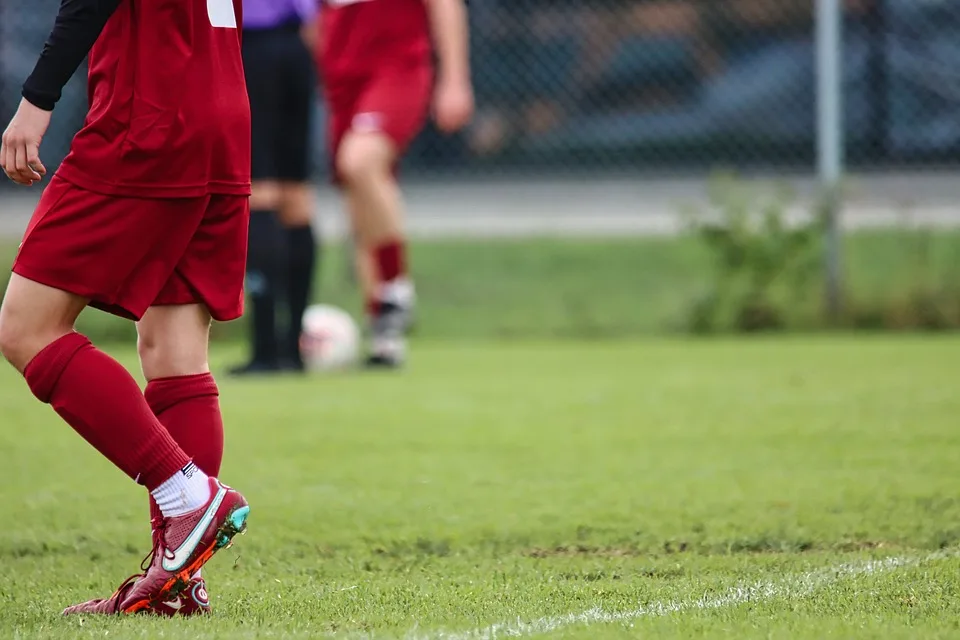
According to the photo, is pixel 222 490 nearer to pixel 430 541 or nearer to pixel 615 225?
pixel 430 541

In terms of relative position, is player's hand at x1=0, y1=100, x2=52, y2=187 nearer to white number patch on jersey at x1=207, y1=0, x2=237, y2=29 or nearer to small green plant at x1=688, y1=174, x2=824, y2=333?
white number patch on jersey at x1=207, y1=0, x2=237, y2=29

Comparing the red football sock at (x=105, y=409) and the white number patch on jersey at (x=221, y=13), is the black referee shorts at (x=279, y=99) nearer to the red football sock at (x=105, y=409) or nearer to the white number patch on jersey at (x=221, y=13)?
the white number patch on jersey at (x=221, y=13)

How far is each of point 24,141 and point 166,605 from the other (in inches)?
31.5

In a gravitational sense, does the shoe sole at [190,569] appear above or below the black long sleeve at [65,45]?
below

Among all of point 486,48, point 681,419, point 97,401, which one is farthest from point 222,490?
point 486,48

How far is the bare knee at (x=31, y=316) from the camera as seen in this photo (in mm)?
2551

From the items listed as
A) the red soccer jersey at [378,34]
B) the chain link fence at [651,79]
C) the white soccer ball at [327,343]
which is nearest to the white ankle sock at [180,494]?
the white soccer ball at [327,343]

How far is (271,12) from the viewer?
6023mm

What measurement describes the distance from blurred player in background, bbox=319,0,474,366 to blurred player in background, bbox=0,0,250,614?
380 cm

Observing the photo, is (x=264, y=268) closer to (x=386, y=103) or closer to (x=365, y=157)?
(x=365, y=157)

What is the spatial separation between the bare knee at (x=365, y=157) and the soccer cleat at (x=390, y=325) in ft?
1.53

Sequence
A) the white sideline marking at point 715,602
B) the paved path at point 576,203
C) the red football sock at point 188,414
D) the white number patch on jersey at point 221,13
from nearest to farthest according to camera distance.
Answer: the white sideline marking at point 715,602
the white number patch on jersey at point 221,13
the red football sock at point 188,414
the paved path at point 576,203

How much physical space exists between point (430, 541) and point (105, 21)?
1285mm

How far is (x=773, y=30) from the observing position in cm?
883
